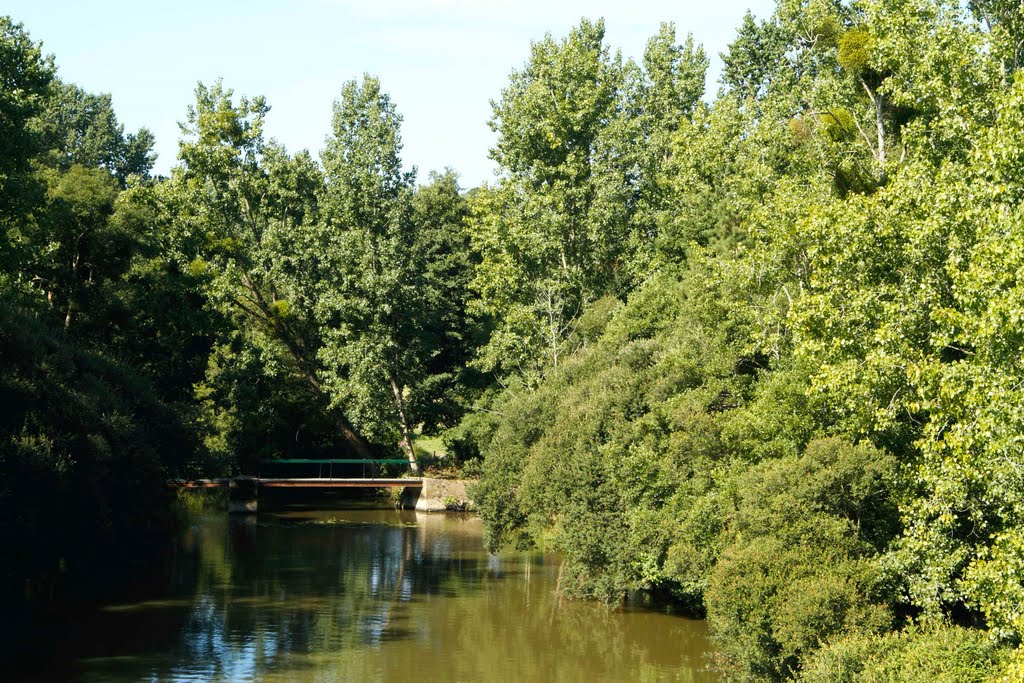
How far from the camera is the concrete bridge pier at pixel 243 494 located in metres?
60.0

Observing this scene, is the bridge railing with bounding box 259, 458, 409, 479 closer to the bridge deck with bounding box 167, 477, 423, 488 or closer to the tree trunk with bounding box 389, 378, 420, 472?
the tree trunk with bounding box 389, 378, 420, 472

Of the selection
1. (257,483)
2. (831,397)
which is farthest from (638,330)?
(257,483)

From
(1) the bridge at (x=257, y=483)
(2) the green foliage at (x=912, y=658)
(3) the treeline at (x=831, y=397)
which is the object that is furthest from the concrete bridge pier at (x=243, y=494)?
(2) the green foliage at (x=912, y=658)

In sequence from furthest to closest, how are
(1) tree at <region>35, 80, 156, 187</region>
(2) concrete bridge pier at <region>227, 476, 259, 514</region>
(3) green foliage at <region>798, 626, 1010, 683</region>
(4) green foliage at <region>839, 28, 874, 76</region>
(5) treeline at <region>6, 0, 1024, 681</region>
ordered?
(1) tree at <region>35, 80, 156, 187</region> → (2) concrete bridge pier at <region>227, 476, 259, 514</region> → (4) green foliage at <region>839, 28, 874, 76</region> → (5) treeline at <region>6, 0, 1024, 681</region> → (3) green foliage at <region>798, 626, 1010, 683</region>

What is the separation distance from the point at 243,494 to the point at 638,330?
96.1 feet

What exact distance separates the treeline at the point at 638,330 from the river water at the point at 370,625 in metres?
1.83

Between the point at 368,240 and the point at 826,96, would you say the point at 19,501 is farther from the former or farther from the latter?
the point at 368,240

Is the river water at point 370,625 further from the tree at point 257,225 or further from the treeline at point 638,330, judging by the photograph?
the tree at point 257,225

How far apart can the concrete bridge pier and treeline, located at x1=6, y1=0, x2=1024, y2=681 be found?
1264 mm

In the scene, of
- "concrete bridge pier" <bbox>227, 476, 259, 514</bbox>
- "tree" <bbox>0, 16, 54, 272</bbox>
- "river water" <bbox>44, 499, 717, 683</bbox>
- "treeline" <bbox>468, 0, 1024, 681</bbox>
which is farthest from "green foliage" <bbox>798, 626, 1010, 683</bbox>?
"concrete bridge pier" <bbox>227, 476, 259, 514</bbox>

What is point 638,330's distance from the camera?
134ft

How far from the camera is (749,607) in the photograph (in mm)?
23484

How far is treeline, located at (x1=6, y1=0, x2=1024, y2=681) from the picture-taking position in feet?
74.5

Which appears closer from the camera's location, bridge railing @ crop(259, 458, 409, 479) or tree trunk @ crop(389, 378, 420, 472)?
bridge railing @ crop(259, 458, 409, 479)
